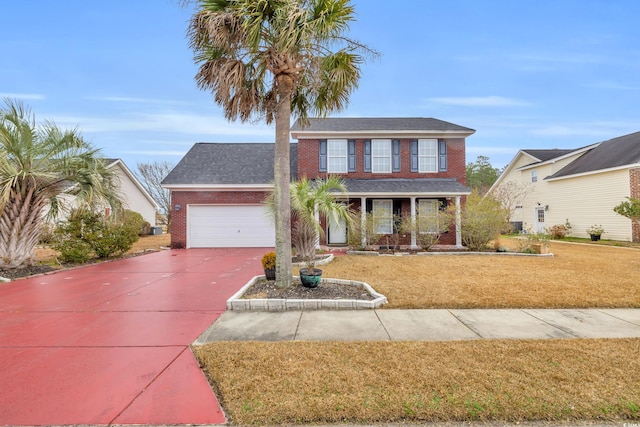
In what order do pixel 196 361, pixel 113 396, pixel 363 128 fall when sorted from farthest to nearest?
pixel 363 128 < pixel 196 361 < pixel 113 396

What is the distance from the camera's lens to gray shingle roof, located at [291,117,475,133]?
14665mm

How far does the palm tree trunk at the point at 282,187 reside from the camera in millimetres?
6164

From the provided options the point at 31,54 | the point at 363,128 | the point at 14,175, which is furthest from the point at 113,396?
the point at 31,54

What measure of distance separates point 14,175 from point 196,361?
28.2 feet

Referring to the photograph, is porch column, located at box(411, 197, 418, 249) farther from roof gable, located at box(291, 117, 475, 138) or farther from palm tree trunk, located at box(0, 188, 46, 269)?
palm tree trunk, located at box(0, 188, 46, 269)

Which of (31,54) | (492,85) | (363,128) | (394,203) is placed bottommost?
(394,203)

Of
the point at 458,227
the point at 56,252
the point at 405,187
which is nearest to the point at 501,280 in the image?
the point at 458,227

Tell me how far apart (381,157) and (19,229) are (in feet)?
46.3

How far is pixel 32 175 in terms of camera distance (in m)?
8.20

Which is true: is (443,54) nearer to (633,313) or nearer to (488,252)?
(488,252)

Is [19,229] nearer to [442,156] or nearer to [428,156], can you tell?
[428,156]

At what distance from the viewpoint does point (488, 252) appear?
1198 centimetres

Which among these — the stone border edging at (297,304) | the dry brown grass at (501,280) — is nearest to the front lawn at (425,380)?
the stone border edging at (297,304)

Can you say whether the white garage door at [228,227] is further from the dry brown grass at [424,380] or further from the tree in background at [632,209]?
the tree in background at [632,209]
